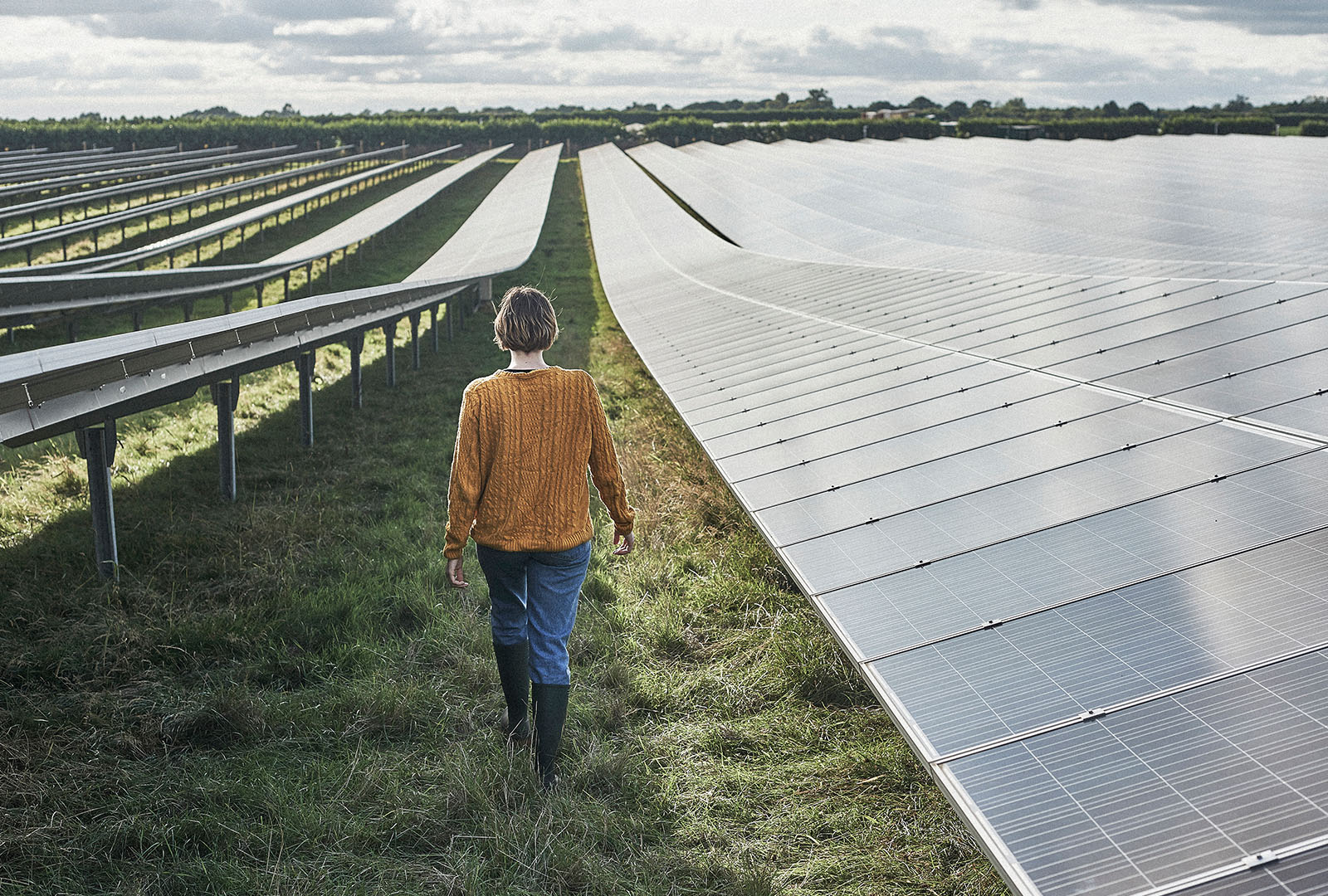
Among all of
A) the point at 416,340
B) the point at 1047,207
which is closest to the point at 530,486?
the point at 416,340

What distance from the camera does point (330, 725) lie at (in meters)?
6.15

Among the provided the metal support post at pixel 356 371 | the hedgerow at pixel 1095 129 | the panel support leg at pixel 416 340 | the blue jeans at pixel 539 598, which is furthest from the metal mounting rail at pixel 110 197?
the hedgerow at pixel 1095 129

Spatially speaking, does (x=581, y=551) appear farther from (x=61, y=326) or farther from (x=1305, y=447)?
(x=61, y=326)

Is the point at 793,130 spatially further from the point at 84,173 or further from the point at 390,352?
the point at 390,352

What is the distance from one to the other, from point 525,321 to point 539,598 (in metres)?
1.35

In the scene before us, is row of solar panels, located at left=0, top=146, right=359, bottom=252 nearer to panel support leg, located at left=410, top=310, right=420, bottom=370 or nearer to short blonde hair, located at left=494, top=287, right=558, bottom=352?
panel support leg, located at left=410, top=310, right=420, bottom=370

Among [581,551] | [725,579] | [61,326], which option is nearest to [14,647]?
[581,551]

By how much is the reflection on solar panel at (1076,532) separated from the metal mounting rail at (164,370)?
4548 mm

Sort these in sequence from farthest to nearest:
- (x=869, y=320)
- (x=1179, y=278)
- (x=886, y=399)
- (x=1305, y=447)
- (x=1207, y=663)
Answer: (x=869, y=320)
(x=1179, y=278)
(x=886, y=399)
(x=1305, y=447)
(x=1207, y=663)

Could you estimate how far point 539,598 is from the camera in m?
4.98

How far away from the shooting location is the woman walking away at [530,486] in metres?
4.82

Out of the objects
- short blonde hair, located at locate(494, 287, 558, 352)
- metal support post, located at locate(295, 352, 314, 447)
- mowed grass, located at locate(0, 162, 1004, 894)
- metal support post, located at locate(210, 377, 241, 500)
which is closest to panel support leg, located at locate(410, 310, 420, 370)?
metal support post, located at locate(295, 352, 314, 447)

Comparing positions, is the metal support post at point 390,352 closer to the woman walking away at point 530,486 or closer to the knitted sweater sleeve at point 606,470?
the knitted sweater sleeve at point 606,470

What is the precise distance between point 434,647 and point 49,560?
153 inches
